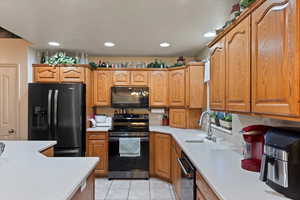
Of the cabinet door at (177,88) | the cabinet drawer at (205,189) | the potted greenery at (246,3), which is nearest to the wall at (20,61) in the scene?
the cabinet door at (177,88)

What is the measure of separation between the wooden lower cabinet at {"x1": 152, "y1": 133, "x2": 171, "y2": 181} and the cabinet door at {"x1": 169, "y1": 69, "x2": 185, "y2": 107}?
0.71 m

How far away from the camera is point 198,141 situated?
9.74 ft

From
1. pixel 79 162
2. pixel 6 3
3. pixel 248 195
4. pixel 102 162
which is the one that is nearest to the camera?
pixel 248 195

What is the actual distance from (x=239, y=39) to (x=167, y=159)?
2.66m

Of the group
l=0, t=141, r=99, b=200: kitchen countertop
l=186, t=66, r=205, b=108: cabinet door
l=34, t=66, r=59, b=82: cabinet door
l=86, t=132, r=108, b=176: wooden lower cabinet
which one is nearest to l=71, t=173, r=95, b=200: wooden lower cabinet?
l=0, t=141, r=99, b=200: kitchen countertop

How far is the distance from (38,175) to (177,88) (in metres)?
3.06

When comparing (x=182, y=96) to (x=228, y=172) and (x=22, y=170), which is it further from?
(x=22, y=170)

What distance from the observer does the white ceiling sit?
2.27m

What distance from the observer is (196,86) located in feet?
12.8

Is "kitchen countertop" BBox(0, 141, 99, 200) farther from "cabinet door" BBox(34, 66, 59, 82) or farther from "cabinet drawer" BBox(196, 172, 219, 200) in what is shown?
"cabinet door" BBox(34, 66, 59, 82)

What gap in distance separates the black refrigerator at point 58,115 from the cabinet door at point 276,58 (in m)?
3.09

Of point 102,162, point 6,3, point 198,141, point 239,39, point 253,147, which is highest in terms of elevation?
point 6,3

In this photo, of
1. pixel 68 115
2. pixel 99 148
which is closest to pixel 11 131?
pixel 68 115

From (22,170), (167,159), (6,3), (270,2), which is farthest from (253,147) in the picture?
(6,3)
